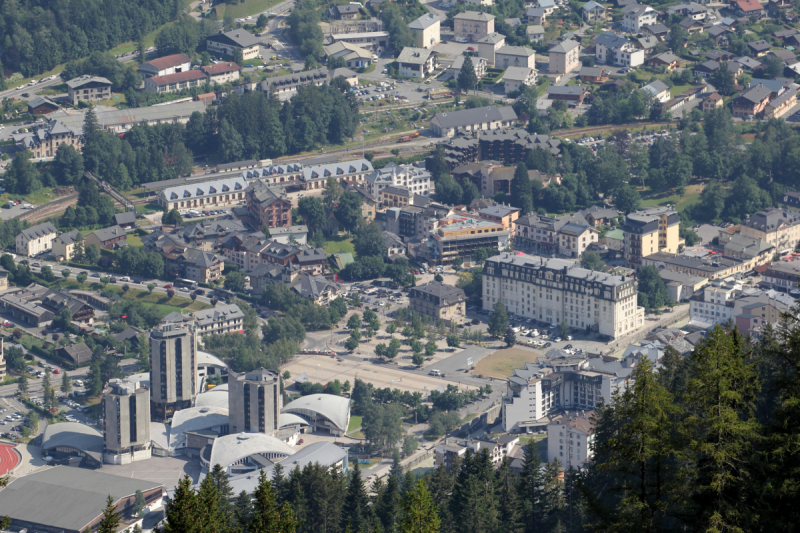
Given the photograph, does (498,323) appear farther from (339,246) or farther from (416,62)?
(416,62)

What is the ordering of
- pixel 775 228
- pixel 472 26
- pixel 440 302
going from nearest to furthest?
pixel 440 302
pixel 775 228
pixel 472 26

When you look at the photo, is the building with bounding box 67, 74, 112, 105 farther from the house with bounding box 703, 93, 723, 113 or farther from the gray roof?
the gray roof

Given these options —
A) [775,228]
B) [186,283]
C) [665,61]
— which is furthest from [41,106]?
[775,228]

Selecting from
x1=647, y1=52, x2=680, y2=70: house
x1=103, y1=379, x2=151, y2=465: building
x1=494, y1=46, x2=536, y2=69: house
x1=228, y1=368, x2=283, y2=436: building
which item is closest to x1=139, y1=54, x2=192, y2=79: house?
x1=494, y1=46, x2=536, y2=69: house

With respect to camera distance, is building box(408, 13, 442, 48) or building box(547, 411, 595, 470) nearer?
building box(547, 411, 595, 470)

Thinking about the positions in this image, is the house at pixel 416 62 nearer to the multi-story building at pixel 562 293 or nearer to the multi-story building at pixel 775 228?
the multi-story building at pixel 562 293

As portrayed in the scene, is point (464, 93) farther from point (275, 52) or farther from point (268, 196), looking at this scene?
point (268, 196)
